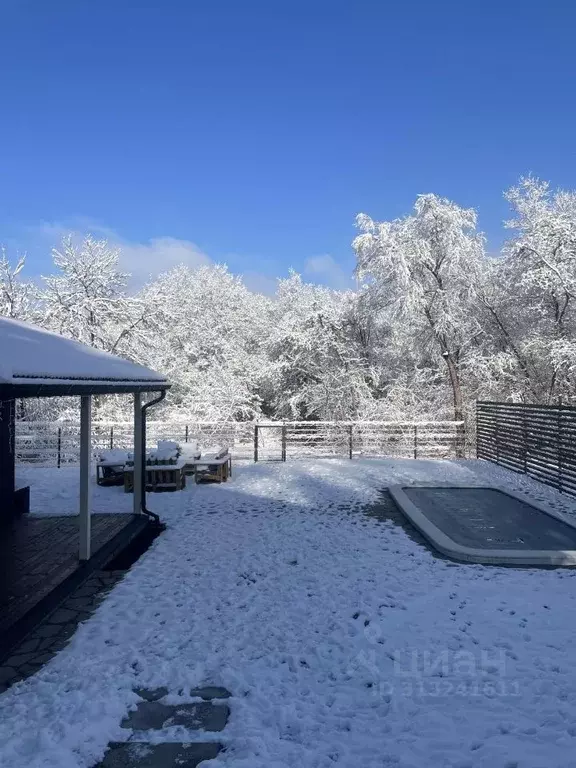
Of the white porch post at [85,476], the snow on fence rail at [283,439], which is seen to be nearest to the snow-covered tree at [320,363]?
the snow on fence rail at [283,439]

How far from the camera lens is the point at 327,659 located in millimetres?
3254

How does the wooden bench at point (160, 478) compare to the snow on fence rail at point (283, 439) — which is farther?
the snow on fence rail at point (283, 439)

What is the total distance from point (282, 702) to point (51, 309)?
15.5 metres

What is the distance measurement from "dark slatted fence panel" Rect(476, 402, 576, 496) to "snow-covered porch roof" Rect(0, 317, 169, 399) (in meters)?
6.70

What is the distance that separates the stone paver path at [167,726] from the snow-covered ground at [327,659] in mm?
64

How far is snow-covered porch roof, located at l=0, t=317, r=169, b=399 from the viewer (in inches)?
114

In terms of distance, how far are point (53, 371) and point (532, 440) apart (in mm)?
8673

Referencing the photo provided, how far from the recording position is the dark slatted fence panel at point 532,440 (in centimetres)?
823

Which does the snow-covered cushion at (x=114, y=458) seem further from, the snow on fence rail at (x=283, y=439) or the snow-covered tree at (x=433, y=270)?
the snow-covered tree at (x=433, y=270)

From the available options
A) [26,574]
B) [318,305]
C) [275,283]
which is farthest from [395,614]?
[275,283]

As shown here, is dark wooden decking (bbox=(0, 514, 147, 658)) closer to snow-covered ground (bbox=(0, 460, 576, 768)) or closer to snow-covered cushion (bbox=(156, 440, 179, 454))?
snow-covered ground (bbox=(0, 460, 576, 768))

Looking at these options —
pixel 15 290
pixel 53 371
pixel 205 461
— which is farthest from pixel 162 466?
pixel 15 290

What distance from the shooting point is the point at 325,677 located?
305 centimetres

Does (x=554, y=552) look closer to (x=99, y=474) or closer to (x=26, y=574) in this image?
(x=26, y=574)
